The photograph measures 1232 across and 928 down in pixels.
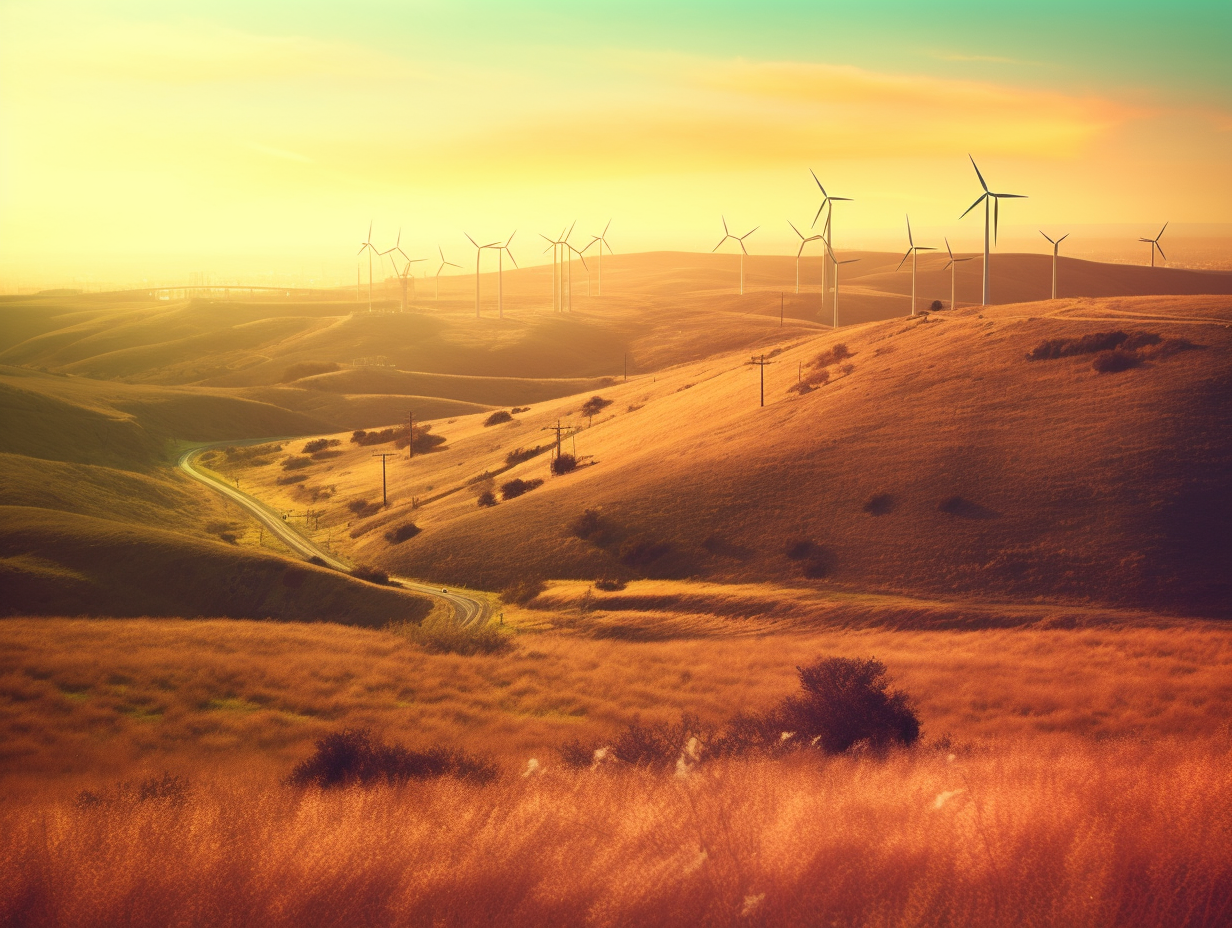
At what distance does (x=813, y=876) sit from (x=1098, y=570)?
150 feet

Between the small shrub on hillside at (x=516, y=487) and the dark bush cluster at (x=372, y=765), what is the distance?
190 ft

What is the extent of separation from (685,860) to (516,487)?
7113 centimetres

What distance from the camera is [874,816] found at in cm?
1401

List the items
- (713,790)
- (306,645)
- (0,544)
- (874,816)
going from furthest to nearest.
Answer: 1. (0,544)
2. (306,645)
3. (713,790)
4. (874,816)

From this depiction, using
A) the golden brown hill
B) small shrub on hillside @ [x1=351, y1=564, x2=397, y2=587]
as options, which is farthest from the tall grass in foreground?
small shrub on hillside @ [x1=351, y1=564, x2=397, y2=587]

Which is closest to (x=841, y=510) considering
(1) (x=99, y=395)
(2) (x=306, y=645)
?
(2) (x=306, y=645)

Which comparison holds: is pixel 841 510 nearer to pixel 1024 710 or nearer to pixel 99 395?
pixel 1024 710

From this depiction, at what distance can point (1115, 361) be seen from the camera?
7050 centimetres

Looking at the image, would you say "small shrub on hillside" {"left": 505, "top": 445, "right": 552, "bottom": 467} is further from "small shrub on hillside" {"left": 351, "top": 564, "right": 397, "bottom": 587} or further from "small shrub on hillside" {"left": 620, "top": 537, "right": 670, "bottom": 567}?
"small shrub on hillside" {"left": 620, "top": 537, "right": 670, "bottom": 567}

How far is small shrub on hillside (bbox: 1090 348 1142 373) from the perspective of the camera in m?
70.1

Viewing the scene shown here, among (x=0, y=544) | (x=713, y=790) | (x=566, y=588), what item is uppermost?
(x=713, y=790)

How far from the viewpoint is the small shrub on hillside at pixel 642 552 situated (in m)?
62.0

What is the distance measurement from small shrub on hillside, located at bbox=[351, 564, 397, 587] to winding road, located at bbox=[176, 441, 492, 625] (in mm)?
1249

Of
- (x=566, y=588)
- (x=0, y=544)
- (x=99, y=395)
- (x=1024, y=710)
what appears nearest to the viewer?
(x=1024, y=710)
